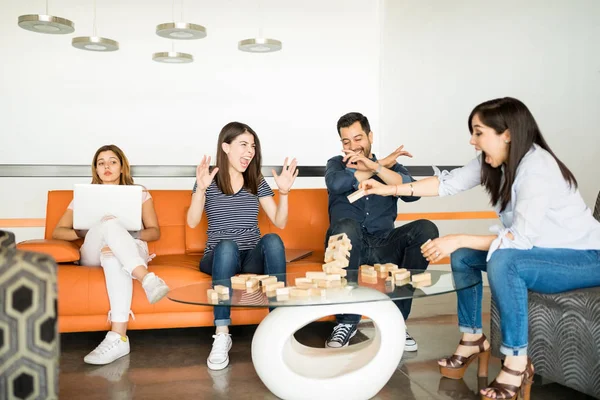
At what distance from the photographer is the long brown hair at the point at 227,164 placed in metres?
3.08

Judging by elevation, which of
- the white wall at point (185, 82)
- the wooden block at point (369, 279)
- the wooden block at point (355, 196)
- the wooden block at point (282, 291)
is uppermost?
the white wall at point (185, 82)

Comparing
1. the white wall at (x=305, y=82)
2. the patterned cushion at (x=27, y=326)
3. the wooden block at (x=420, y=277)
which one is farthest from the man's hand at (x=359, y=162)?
the white wall at (x=305, y=82)

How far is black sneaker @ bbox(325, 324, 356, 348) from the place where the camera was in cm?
275

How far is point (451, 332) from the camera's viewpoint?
10.5 feet

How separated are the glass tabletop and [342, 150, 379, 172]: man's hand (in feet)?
2.77

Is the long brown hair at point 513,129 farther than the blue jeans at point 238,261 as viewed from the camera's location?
No

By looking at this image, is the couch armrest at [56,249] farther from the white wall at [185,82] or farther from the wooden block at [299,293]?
the white wall at [185,82]

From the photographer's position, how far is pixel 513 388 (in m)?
2.05

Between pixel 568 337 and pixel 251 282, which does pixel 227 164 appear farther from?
pixel 568 337

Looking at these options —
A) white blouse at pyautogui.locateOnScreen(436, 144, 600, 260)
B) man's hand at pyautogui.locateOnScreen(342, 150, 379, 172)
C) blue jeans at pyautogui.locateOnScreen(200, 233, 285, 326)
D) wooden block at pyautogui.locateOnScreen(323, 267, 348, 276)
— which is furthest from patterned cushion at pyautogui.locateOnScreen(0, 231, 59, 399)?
man's hand at pyautogui.locateOnScreen(342, 150, 379, 172)

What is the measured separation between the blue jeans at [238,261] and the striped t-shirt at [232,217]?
0.18 metres

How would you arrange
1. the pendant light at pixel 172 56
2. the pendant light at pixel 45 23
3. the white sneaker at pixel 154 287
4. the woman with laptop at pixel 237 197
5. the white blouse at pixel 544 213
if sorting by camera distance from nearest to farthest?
the white blouse at pixel 544 213
the white sneaker at pixel 154 287
the woman with laptop at pixel 237 197
the pendant light at pixel 45 23
the pendant light at pixel 172 56

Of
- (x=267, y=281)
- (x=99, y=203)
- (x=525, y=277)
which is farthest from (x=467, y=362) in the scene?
(x=99, y=203)

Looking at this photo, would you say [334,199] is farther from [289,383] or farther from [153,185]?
[153,185]
